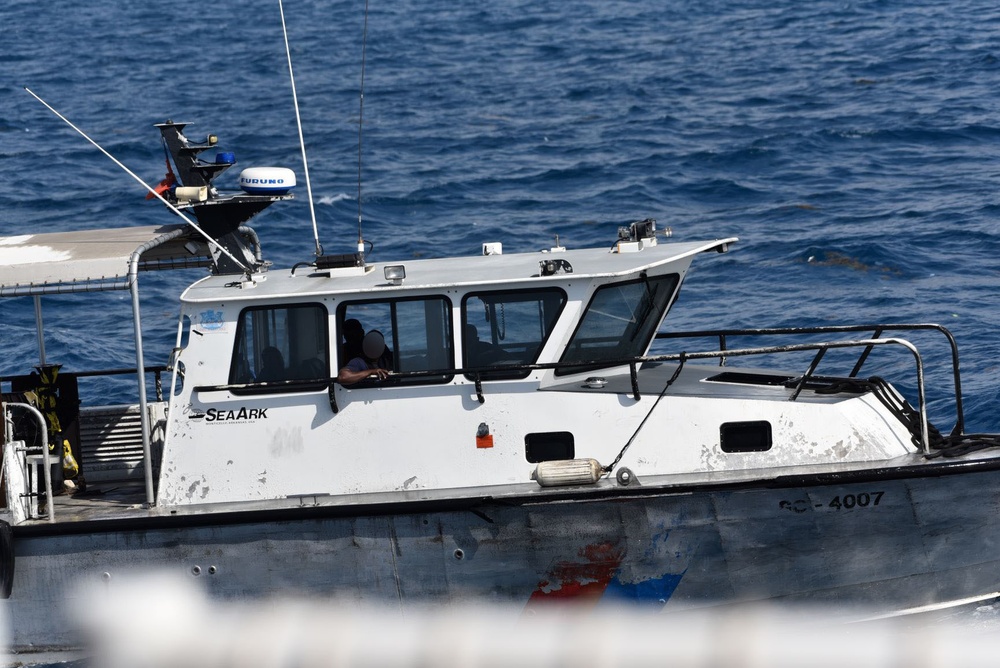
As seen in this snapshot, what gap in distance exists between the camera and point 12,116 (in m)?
31.6

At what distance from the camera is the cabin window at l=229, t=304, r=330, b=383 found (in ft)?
28.6

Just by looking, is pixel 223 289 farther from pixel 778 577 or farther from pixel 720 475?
pixel 778 577

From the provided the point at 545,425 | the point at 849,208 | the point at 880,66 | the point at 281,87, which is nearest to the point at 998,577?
the point at 545,425

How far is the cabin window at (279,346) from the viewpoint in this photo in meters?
8.73

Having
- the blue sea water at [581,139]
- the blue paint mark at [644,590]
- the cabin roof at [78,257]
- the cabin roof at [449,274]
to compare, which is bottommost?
the blue paint mark at [644,590]

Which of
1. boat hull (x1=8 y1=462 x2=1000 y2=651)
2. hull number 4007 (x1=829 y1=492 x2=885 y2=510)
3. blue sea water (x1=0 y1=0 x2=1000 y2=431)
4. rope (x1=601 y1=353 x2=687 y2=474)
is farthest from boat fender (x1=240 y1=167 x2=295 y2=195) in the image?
blue sea water (x1=0 y1=0 x2=1000 y2=431)

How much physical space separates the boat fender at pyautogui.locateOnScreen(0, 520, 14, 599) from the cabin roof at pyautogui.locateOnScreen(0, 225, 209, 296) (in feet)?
5.81

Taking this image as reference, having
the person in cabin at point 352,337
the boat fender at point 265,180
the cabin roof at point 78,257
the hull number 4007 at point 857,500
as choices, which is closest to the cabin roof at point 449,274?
the person in cabin at point 352,337

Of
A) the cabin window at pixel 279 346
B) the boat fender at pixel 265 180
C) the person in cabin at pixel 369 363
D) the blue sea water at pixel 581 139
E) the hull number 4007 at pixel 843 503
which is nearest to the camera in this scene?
the hull number 4007 at pixel 843 503

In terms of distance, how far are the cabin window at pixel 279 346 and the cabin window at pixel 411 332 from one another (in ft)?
0.69

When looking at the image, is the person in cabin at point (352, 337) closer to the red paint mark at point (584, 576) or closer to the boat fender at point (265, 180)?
the boat fender at point (265, 180)

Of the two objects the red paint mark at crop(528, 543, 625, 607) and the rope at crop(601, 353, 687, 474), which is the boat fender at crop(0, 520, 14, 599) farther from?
the rope at crop(601, 353, 687, 474)

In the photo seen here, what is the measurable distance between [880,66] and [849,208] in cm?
1103

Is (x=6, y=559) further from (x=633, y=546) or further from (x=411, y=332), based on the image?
(x=633, y=546)
